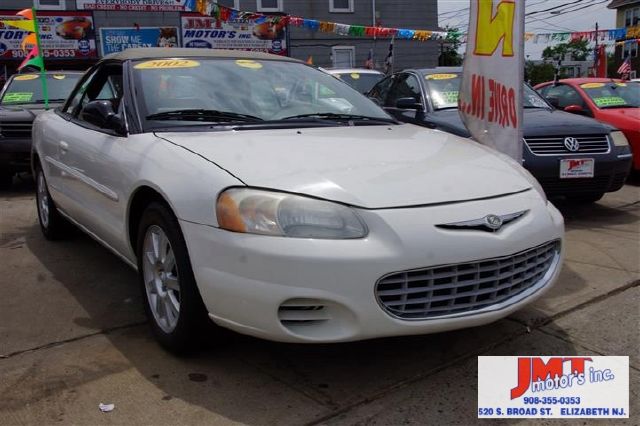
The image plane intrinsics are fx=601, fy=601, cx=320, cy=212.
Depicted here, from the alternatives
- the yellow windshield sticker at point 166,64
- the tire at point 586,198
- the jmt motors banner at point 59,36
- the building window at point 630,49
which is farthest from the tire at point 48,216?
the building window at point 630,49

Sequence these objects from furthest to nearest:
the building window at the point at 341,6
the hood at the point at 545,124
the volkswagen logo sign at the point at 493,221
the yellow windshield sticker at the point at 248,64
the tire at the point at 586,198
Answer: the building window at the point at 341,6
the tire at the point at 586,198
the hood at the point at 545,124
the yellow windshield sticker at the point at 248,64
the volkswagen logo sign at the point at 493,221

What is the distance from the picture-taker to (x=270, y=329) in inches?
95.1

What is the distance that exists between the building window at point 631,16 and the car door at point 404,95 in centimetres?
3949

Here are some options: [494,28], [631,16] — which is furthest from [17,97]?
[631,16]

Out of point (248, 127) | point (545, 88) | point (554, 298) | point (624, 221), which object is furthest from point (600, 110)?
point (248, 127)

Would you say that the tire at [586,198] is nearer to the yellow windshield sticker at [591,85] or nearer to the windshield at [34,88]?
the yellow windshield sticker at [591,85]

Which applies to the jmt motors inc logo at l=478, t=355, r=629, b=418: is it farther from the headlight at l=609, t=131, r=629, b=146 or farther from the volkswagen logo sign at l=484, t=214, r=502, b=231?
the headlight at l=609, t=131, r=629, b=146

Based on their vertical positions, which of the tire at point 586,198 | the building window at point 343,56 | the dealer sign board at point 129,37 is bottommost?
the tire at point 586,198

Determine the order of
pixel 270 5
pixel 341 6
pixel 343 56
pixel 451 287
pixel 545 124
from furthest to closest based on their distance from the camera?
1. pixel 343 56
2. pixel 341 6
3. pixel 270 5
4. pixel 545 124
5. pixel 451 287

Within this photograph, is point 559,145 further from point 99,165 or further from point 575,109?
point 99,165

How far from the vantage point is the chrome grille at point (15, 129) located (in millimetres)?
7395

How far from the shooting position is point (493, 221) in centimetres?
254

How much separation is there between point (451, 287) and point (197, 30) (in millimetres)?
17335

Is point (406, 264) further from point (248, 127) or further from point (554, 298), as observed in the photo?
point (554, 298)
